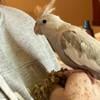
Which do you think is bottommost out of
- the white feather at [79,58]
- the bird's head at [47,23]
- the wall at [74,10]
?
the wall at [74,10]

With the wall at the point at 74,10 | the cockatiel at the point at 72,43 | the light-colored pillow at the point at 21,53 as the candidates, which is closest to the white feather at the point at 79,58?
the cockatiel at the point at 72,43

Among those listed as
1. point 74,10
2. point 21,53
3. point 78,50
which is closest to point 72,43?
point 78,50

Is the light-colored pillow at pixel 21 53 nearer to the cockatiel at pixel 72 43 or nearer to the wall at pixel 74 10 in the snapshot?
the cockatiel at pixel 72 43

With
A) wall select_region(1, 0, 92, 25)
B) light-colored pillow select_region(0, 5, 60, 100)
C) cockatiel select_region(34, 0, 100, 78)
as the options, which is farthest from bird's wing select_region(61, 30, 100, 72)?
wall select_region(1, 0, 92, 25)

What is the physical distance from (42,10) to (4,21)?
13 centimetres

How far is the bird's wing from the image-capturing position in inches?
23.9

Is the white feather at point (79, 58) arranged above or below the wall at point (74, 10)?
above

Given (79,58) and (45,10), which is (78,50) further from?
(45,10)

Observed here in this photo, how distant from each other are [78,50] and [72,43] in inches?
0.8

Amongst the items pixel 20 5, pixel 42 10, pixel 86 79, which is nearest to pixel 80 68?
pixel 86 79

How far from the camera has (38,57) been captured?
78 centimetres

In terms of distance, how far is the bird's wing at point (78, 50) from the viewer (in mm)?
606

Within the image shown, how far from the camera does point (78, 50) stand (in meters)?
0.63

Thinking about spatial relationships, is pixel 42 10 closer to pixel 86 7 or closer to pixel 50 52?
pixel 50 52
